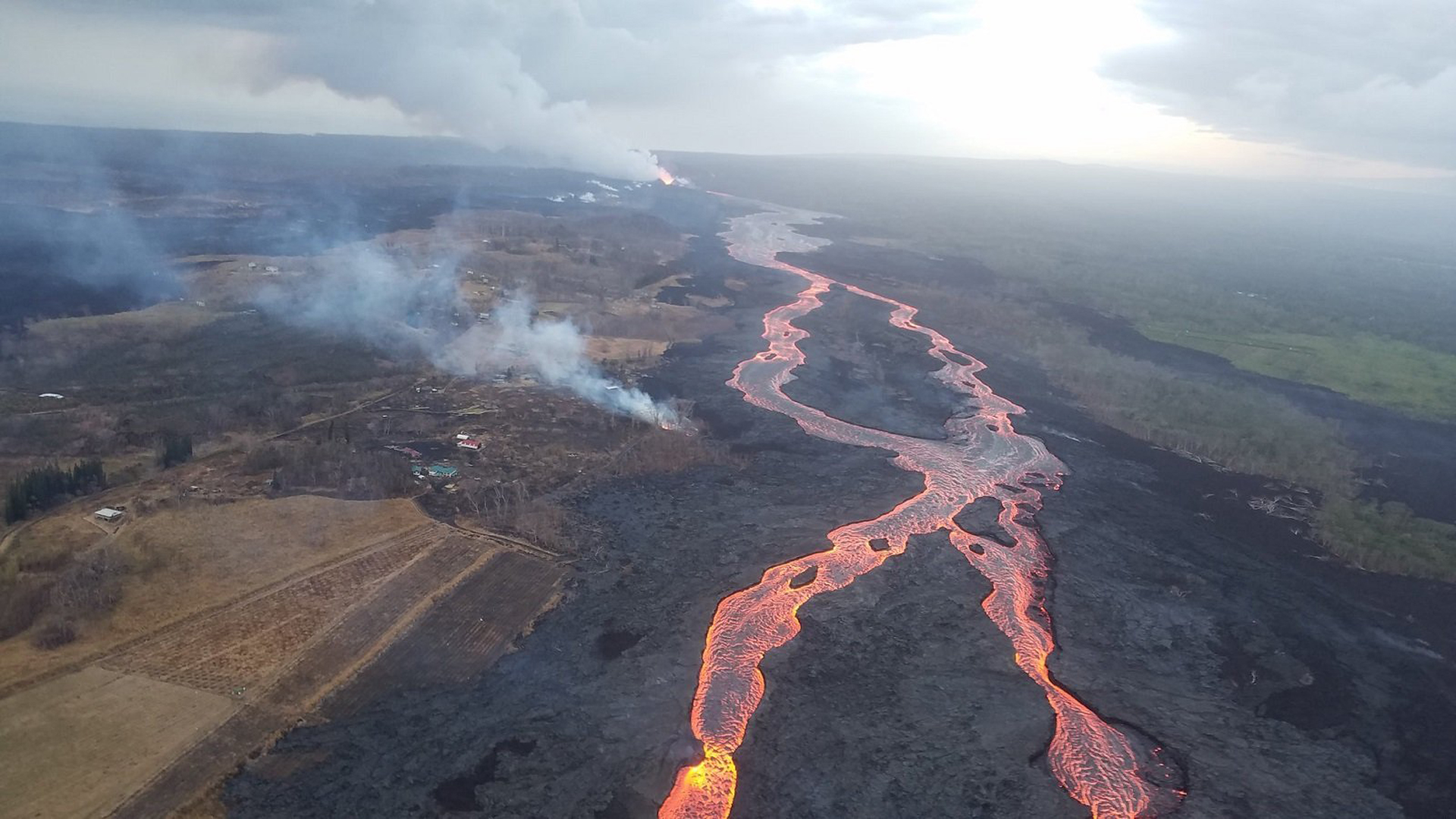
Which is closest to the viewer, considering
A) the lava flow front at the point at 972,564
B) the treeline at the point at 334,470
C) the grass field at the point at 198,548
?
the lava flow front at the point at 972,564

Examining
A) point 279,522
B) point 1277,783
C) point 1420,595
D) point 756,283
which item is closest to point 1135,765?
point 1277,783

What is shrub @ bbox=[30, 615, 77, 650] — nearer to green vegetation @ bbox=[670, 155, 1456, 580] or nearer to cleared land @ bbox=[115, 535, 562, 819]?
cleared land @ bbox=[115, 535, 562, 819]

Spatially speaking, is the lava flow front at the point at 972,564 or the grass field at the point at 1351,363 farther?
the grass field at the point at 1351,363

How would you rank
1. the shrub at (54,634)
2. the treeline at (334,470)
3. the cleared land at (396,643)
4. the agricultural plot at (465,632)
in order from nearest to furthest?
the cleared land at (396,643)
the shrub at (54,634)
the agricultural plot at (465,632)
the treeline at (334,470)

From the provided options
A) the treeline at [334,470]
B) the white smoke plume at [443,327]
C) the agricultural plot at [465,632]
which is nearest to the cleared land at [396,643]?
the agricultural plot at [465,632]

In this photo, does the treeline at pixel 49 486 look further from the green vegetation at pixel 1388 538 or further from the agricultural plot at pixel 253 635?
the green vegetation at pixel 1388 538

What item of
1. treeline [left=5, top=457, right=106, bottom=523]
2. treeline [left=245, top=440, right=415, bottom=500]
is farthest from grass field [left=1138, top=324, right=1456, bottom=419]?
treeline [left=5, top=457, right=106, bottom=523]
